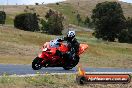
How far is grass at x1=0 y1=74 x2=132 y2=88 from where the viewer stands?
1446 cm

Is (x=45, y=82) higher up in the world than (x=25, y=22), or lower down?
higher up

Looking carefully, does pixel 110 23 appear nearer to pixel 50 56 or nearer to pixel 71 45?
pixel 71 45

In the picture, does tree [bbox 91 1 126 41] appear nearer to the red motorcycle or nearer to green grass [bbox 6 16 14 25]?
green grass [bbox 6 16 14 25]

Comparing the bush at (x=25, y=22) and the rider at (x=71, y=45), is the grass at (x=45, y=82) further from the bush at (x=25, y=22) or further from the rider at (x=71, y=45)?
the bush at (x=25, y=22)

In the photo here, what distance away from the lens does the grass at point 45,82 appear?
1446 cm

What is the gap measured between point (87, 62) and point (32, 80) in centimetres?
2262

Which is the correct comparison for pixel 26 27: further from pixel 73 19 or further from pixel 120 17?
pixel 73 19

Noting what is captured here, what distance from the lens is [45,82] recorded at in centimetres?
1542

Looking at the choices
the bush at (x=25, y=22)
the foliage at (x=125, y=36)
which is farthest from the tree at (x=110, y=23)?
the bush at (x=25, y=22)

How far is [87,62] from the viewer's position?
124ft

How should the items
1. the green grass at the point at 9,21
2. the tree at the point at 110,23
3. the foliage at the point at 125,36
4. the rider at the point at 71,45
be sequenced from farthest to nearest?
the green grass at the point at 9,21 < the foliage at the point at 125,36 < the tree at the point at 110,23 < the rider at the point at 71,45

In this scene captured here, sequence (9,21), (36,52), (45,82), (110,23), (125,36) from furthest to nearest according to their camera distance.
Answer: (9,21), (125,36), (110,23), (36,52), (45,82)

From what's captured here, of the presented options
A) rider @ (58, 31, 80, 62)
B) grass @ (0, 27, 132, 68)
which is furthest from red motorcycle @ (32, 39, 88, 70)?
grass @ (0, 27, 132, 68)

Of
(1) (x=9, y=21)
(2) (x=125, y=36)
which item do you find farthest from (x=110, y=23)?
(1) (x=9, y=21)
